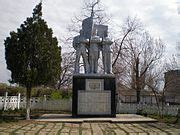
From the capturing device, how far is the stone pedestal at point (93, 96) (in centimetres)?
1462

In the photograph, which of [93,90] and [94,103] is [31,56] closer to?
[93,90]

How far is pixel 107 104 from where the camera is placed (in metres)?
14.7

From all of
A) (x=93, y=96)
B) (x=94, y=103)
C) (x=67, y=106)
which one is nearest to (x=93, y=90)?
(x=93, y=96)

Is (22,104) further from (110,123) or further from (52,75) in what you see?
(110,123)

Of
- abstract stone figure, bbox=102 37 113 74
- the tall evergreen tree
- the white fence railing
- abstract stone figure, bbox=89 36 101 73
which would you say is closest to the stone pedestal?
abstract stone figure, bbox=102 37 113 74

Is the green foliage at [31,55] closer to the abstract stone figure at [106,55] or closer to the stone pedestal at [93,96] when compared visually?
the stone pedestal at [93,96]

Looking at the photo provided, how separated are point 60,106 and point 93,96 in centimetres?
840

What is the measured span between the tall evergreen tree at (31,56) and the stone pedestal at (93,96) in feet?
5.07

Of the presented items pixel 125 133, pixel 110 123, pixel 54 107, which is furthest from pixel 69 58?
pixel 125 133

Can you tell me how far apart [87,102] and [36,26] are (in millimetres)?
4375

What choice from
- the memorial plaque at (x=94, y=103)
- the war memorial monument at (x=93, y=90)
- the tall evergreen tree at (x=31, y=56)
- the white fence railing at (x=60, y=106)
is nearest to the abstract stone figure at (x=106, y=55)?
the war memorial monument at (x=93, y=90)

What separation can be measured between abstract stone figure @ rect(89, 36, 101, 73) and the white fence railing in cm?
599

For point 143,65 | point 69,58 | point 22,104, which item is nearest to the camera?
point 22,104

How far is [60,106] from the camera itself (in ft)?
74.0
